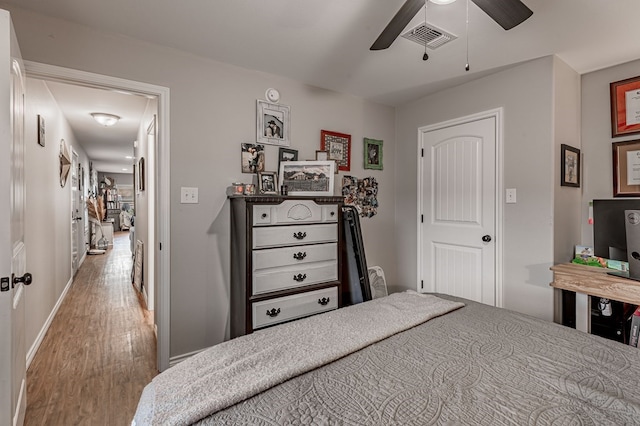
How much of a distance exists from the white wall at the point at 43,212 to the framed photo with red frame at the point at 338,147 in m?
2.33

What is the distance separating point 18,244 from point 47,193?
218 centimetres

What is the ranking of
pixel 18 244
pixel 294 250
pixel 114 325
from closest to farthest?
1. pixel 18 244
2. pixel 294 250
3. pixel 114 325

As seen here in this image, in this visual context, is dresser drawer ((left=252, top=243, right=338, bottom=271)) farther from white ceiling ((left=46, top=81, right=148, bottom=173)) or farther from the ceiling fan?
white ceiling ((left=46, top=81, right=148, bottom=173))

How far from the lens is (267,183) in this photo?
264 centimetres

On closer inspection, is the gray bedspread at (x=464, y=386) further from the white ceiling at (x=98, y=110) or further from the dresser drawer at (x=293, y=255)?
the white ceiling at (x=98, y=110)

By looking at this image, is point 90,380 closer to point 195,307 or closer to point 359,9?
point 195,307

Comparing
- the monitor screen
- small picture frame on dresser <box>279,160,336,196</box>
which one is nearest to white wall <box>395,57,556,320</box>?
the monitor screen

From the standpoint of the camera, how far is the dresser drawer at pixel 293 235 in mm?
2203

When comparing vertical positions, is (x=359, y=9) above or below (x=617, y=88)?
above

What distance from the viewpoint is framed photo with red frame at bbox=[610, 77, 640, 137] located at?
2.39 meters

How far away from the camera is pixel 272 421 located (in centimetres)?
72

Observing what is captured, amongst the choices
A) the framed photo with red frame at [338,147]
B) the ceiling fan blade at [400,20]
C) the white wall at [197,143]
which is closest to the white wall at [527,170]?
the framed photo with red frame at [338,147]

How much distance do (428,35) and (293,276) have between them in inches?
72.5

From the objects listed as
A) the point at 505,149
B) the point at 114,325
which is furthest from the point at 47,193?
the point at 505,149
